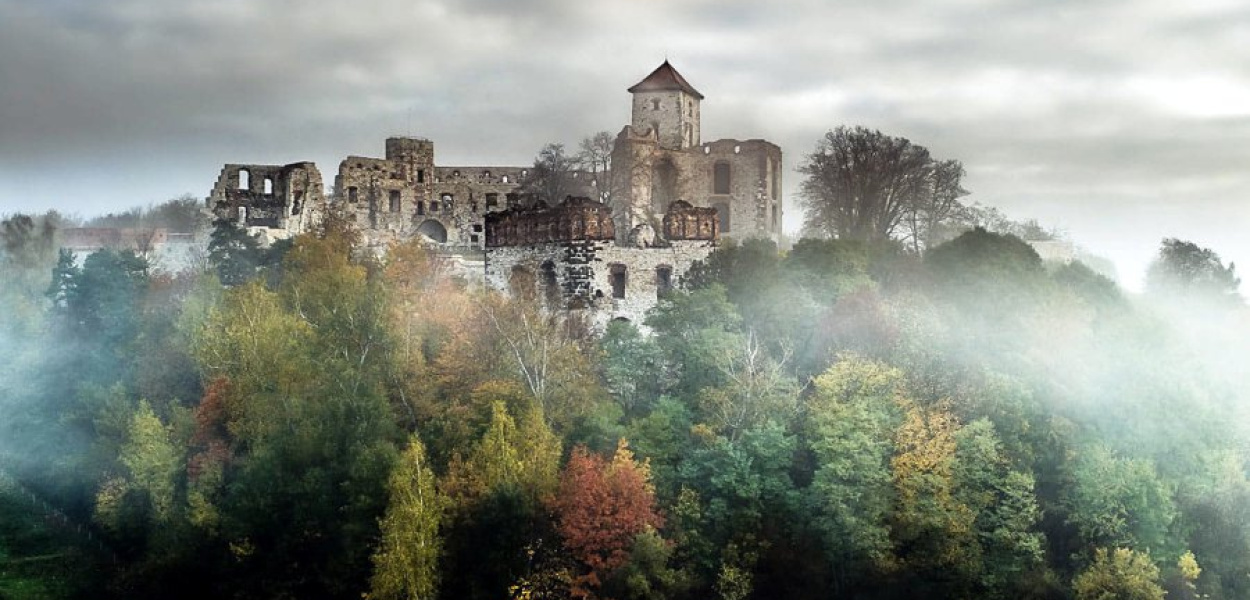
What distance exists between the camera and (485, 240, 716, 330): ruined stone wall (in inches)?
1635

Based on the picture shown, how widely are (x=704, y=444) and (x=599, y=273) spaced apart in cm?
905

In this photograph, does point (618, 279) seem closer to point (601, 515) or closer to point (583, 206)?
point (583, 206)

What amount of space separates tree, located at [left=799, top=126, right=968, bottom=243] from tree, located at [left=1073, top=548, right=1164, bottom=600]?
852 inches

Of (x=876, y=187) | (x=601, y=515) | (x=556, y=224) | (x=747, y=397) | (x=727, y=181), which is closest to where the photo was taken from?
(x=601, y=515)

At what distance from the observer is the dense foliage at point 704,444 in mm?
32750

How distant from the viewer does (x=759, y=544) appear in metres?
32.9

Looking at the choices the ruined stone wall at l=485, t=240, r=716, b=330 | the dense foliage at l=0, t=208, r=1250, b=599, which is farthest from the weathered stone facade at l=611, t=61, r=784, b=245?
the dense foliage at l=0, t=208, r=1250, b=599

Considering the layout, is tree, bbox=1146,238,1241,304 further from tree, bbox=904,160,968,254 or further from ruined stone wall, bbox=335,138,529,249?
ruined stone wall, bbox=335,138,529,249

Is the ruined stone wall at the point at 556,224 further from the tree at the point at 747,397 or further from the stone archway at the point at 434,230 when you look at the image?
the stone archway at the point at 434,230

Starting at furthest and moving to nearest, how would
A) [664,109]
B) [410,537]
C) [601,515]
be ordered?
[664,109], [601,515], [410,537]

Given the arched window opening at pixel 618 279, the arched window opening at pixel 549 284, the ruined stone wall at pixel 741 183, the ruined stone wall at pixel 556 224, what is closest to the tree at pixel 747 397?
the arched window opening at pixel 618 279

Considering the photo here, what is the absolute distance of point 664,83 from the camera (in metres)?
58.8

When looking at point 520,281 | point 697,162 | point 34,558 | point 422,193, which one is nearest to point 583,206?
point 520,281

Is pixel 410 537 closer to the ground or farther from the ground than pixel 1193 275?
closer to the ground
